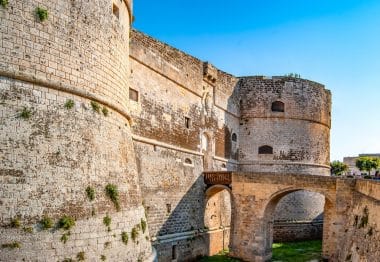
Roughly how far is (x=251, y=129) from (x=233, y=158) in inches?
85.2

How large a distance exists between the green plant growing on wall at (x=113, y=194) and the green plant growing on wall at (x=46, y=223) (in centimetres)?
162

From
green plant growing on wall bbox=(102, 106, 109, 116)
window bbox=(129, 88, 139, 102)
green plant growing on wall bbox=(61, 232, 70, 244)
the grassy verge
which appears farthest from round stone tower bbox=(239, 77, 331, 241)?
green plant growing on wall bbox=(61, 232, 70, 244)

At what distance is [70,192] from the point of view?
726 centimetres

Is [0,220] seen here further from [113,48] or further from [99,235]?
[113,48]

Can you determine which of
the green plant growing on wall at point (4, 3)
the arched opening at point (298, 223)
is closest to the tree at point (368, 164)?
the arched opening at point (298, 223)

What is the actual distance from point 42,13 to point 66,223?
4.09m

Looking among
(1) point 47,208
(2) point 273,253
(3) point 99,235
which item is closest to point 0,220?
(1) point 47,208

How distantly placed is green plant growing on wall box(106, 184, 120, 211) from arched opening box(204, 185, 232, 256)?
875 cm

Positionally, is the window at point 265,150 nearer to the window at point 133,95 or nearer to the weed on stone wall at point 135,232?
the window at point 133,95

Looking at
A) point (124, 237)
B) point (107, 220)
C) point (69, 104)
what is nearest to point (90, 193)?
point (107, 220)

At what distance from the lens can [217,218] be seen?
60.3 feet

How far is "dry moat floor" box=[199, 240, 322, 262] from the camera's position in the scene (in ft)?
52.5

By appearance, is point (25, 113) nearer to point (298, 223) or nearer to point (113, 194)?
point (113, 194)

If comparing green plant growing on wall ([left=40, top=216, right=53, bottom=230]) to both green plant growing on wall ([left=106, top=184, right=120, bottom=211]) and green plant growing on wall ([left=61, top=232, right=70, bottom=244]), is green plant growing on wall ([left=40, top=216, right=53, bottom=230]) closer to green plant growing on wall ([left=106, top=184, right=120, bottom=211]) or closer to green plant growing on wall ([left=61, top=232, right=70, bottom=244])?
green plant growing on wall ([left=61, top=232, right=70, bottom=244])
